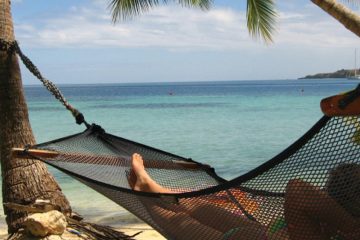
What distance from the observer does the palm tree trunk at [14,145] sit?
119 inches

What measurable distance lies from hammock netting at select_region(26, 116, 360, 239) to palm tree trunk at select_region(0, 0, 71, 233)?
1.32 feet

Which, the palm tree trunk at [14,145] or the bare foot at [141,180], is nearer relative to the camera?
the bare foot at [141,180]

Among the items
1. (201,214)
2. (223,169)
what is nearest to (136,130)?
(223,169)

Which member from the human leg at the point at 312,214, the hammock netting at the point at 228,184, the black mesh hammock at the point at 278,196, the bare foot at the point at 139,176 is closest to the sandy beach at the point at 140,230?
the hammock netting at the point at 228,184

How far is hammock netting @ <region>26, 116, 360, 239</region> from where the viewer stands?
5.16 feet

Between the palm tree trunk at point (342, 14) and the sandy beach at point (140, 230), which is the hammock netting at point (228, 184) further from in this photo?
the palm tree trunk at point (342, 14)

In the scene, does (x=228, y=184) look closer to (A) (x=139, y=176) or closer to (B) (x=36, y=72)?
(A) (x=139, y=176)

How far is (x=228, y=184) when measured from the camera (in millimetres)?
1849

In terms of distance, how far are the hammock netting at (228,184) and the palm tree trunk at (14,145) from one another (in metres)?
0.40

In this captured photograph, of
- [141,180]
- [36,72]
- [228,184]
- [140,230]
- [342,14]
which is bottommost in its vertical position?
[140,230]

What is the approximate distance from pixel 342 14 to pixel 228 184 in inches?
106

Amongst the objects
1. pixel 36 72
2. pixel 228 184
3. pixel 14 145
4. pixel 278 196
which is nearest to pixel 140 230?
pixel 14 145

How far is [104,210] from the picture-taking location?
4918mm

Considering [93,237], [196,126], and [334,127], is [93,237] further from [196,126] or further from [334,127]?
[196,126]
